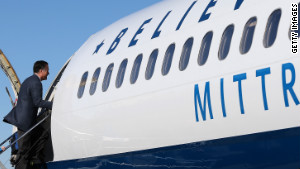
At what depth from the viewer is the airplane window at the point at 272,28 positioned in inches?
286

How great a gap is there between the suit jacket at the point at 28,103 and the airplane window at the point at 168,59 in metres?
3.74

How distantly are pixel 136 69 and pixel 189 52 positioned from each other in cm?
161

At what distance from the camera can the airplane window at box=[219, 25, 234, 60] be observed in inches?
319

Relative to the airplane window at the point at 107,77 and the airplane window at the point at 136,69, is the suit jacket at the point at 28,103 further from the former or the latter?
the airplane window at the point at 136,69

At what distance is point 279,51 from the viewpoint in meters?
7.02

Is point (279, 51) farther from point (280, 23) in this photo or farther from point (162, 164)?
point (162, 164)

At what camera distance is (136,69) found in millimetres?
10398

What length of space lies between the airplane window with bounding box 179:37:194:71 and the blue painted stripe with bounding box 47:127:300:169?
121cm

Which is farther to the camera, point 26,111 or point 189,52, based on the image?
point 26,111

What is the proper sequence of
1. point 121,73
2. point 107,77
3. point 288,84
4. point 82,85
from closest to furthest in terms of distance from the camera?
point 288,84 < point 121,73 < point 107,77 < point 82,85

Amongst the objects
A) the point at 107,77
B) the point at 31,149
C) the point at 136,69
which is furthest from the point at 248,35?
the point at 31,149

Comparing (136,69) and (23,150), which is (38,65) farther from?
(136,69)

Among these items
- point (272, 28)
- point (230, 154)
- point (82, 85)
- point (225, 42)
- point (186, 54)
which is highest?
point (82, 85)

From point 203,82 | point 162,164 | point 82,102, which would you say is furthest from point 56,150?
point 203,82
